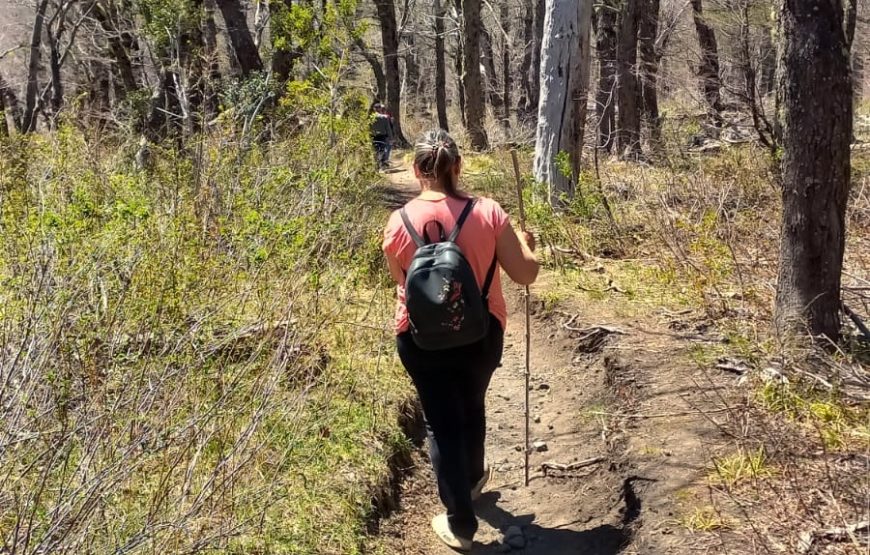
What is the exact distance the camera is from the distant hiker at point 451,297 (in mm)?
2971

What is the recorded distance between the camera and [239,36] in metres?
11.6

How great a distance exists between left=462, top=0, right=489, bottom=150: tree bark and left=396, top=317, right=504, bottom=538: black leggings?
1390cm

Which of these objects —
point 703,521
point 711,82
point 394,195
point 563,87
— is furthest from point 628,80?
point 703,521

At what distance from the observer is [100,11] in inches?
642

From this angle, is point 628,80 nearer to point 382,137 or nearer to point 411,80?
point 382,137

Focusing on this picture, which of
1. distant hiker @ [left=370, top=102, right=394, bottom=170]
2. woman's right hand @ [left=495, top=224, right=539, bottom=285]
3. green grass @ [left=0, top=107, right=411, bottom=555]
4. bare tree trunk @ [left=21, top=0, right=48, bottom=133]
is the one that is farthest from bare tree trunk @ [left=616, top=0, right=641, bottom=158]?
bare tree trunk @ [left=21, top=0, right=48, bottom=133]

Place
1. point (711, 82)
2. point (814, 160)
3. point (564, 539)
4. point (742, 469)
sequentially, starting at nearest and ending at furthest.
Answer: point (742, 469) → point (564, 539) → point (814, 160) → point (711, 82)

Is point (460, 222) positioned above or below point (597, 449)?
above

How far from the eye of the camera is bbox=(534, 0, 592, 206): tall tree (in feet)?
27.2

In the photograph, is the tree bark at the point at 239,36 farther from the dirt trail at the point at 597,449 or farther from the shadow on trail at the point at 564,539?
the shadow on trail at the point at 564,539

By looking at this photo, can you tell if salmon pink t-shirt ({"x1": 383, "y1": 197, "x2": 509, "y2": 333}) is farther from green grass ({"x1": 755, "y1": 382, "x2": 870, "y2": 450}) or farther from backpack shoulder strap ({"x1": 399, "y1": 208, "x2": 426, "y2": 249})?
green grass ({"x1": 755, "y1": 382, "x2": 870, "y2": 450})

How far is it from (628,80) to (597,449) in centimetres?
958

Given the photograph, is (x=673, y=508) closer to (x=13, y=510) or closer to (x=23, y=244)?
(x=13, y=510)

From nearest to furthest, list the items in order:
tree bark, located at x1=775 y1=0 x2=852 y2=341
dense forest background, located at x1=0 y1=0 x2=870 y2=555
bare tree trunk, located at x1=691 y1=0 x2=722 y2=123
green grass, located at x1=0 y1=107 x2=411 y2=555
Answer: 1. green grass, located at x1=0 y1=107 x2=411 y2=555
2. dense forest background, located at x1=0 y1=0 x2=870 y2=555
3. tree bark, located at x1=775 y1=0 x2=852 y2=341
4. bare tree trunk, located at x1=691 y1=0 x2=722 y2=123
